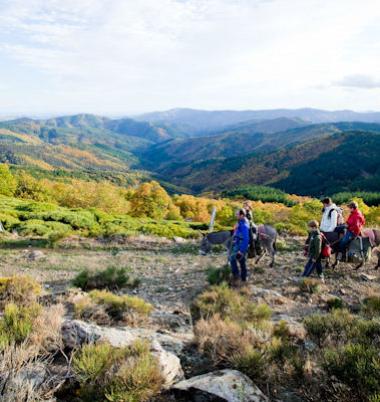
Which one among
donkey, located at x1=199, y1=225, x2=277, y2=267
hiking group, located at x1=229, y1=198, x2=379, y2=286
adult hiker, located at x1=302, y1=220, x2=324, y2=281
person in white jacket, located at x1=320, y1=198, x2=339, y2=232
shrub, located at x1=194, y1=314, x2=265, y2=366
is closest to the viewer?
shrub, located at x1=194, y1=314, x2=265, y2=366

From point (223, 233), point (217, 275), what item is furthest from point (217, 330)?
point (223, 233)

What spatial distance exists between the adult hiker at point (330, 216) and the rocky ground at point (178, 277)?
1.49 m

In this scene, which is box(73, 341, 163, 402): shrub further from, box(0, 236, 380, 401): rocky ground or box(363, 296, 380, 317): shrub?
box(363, 296, 380, 317): shrub

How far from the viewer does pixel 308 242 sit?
11227 millimetres

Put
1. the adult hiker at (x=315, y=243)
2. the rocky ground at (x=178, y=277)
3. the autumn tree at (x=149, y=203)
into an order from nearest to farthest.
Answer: the rocky ground at (x=178, y=277), the adult hiker at (x=315, y=243), the autumn tree at (x=149, y=203)

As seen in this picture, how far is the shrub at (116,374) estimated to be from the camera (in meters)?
3.99

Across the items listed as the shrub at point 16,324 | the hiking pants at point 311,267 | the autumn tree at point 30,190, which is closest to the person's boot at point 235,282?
the hiking pants at point 311,267

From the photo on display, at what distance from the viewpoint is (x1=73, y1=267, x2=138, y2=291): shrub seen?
10094mm

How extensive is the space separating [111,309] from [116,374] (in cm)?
333

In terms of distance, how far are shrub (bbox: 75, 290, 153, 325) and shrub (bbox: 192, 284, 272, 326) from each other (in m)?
1.20

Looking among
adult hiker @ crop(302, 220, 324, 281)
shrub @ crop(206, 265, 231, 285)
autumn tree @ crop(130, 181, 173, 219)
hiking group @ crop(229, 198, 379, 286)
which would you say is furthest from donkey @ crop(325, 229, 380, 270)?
autumn tree @ crop(130, 181, 173, 219)

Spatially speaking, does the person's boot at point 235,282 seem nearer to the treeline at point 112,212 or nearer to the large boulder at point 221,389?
the large boulder at point 221,389

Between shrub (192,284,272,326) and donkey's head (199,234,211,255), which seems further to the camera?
donkey's head (199,234,211,255)

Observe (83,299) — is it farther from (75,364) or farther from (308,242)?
(308,242)
